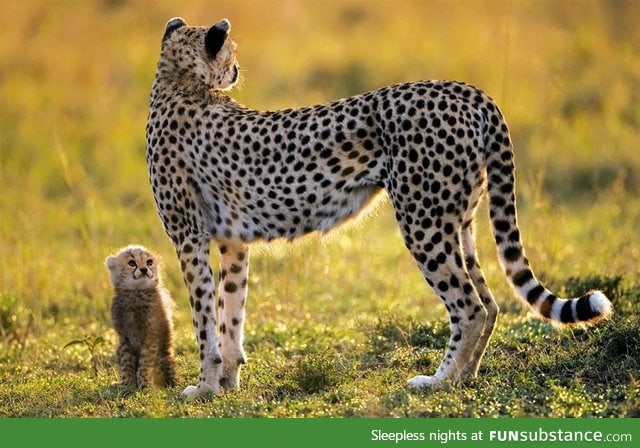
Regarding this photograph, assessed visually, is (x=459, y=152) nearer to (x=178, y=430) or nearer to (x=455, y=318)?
(x=455, y=318)

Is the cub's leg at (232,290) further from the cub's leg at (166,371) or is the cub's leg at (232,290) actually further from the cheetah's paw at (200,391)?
the cheetah's paw at (200,391)

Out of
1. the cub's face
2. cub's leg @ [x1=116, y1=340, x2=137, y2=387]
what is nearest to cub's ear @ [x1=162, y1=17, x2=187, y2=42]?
the cub's face

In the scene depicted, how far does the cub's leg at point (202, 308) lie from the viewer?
6527 millimetres

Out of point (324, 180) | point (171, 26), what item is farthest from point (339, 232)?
point (171, 26)

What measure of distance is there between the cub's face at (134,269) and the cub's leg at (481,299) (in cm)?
170

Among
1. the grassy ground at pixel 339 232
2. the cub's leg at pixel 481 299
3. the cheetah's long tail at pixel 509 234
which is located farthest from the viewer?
the grassy ground at pixel 339 232

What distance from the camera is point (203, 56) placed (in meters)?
7.02

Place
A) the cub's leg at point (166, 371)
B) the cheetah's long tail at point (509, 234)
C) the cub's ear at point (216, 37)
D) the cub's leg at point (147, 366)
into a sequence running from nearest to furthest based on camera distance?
the cheetah's long tail at point (509, 234) < the cub's leg at point (147, 366) < the cub's leg at point (166, 371) < the cub's ear at point (216, 37)

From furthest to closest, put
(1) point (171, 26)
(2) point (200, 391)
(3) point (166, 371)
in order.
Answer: (1) point (171, 26) → (3) point (166, 371) → (2) point (200, 391)

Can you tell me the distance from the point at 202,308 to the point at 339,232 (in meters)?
0.80

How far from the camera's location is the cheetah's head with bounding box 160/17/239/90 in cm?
699

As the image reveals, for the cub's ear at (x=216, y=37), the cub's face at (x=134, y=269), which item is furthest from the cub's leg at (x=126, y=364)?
the cub's ear at (x=216, y=37)

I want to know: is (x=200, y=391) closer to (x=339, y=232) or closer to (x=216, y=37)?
(x=339, y=232)

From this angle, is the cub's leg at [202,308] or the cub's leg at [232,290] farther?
the cub's leg at [232,290]
